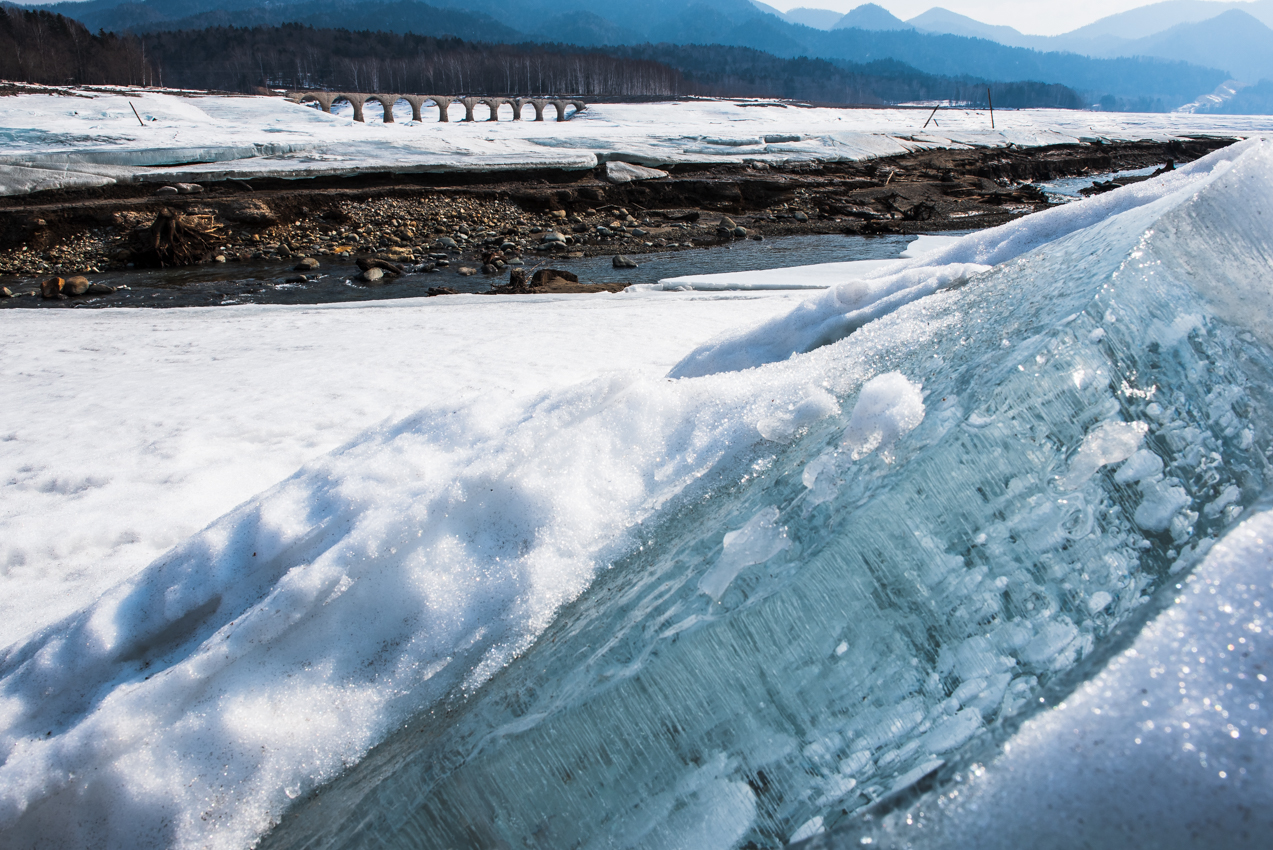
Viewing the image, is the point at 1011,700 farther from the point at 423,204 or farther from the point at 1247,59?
the point at 1247,59

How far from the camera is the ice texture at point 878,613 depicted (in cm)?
87

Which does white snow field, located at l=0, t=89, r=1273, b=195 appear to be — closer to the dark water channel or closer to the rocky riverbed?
the rocky riverbed

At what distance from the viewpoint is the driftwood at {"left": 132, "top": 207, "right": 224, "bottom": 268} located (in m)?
8.87

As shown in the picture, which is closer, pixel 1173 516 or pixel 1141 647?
pixel 1141 647

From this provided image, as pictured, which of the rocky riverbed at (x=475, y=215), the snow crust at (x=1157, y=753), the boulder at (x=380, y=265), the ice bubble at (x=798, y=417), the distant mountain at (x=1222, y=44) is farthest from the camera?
the distant mountain at (x=1222, y=44)

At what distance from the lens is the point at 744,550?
3.51ft

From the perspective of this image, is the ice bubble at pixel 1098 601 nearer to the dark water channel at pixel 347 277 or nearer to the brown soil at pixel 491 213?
the dark water channel at pixel 347 277

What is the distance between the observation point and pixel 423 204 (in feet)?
37.8

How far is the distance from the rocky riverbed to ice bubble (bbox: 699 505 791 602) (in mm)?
8232

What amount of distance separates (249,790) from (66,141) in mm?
16787

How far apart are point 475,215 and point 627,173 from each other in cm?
397

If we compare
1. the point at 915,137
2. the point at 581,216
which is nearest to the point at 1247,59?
the point at 915,137

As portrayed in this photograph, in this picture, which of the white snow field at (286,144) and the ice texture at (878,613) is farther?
the white snow field at (286,144)

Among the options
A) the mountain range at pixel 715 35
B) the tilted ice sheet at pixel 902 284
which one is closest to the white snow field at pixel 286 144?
the tilted ice sheet at pixel 902 284
